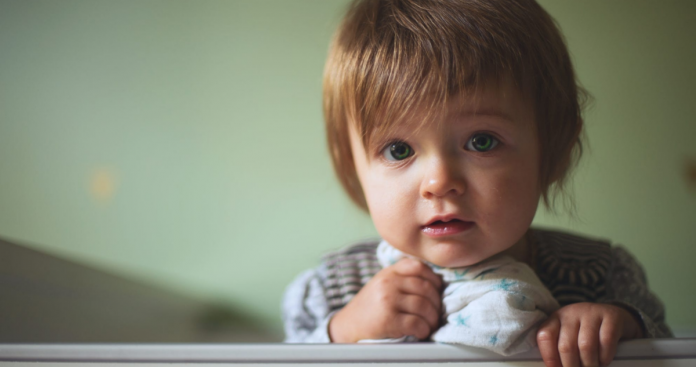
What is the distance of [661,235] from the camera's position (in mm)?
982

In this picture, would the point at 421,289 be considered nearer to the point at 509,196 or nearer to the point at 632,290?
the point at 509,196

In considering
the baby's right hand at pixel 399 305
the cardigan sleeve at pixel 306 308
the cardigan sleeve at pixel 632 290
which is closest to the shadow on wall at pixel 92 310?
the cardigan sleeve at pixel 306 308

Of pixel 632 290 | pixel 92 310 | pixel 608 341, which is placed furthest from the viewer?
pixel 92 310

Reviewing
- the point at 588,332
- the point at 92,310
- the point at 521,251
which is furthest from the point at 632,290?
the point at 92,310

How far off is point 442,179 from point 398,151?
0.20 ft

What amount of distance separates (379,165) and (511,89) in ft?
0.45

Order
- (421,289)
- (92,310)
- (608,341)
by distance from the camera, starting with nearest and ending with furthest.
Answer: (608,341) → (421,289) → (92,310)

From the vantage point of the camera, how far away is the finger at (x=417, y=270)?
487mm

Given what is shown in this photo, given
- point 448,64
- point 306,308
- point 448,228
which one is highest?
point 448,64

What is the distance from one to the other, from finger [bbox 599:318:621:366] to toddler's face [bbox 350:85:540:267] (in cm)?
11

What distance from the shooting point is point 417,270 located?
1.62ft

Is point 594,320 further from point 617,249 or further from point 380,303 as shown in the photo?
point 617,249

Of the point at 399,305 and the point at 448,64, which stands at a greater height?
the point at 448,64

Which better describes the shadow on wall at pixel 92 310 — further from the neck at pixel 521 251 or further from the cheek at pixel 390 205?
the neck at pixel 521 251
